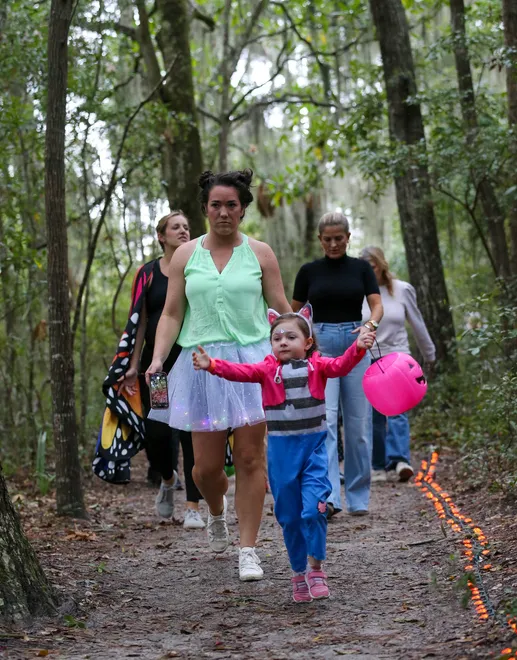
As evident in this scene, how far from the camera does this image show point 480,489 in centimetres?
670

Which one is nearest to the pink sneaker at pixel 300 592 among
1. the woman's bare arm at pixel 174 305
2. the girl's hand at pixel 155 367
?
the girl's hand at pixel 155 367

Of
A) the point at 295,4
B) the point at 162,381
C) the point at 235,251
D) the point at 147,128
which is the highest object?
the point at 295,4

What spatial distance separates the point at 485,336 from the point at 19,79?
6.17 meters

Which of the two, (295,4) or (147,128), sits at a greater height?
(295,4)

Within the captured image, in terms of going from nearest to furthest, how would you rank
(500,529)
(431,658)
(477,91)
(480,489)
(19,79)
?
1. (431,658)
2. (500,529)
3. (480,489)
4. (19,79)
5. (477,91)

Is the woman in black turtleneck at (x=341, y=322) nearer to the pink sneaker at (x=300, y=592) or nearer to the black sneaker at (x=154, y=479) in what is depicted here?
the pink sneaker at (x=300, y=592)

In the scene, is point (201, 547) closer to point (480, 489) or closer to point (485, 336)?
point (480, 489)

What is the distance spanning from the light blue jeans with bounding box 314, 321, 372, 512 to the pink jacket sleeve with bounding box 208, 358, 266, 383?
2.01 metres

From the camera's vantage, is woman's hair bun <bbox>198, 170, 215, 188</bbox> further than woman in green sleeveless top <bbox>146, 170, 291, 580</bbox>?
Yes

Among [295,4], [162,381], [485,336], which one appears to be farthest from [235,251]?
[295,4]

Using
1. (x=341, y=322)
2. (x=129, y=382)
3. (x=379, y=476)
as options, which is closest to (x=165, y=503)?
(x=129, y=382)

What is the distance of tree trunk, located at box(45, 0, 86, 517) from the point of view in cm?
648

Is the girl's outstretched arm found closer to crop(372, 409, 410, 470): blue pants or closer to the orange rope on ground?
the orange rope on ground

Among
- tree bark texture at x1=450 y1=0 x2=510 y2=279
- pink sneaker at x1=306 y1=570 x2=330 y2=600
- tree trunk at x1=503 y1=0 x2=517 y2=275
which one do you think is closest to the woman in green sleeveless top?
pink sneaker at x1=306 y1=570 x2=330 y2=600
